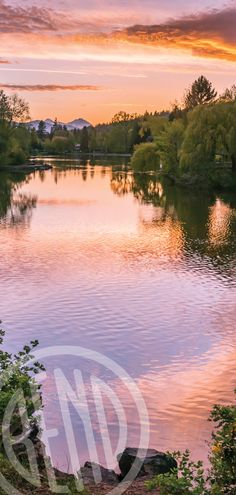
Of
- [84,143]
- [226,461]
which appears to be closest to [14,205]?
[226,461]

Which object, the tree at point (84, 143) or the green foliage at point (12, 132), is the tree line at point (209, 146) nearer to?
the green foliage at point (12, 132)

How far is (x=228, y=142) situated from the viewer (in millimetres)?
56469

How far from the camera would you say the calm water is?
11.3m

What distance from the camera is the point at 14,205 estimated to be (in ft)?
146

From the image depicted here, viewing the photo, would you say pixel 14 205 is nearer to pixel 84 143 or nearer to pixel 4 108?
pixel 4 108

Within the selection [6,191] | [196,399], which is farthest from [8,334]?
[6,191]

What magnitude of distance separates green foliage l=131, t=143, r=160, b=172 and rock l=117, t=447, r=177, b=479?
65.7m

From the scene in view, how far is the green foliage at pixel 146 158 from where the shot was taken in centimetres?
7361

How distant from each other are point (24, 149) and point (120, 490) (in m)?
96.6

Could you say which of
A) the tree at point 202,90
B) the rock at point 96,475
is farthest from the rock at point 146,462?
the tree at point 202,90

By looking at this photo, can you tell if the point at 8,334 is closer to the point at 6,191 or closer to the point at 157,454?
the point at 157,454

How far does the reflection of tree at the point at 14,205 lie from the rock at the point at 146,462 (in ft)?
87.0

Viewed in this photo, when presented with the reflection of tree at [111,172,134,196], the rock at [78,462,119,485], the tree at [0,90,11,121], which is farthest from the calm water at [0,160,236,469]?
the tree at [0,90,11,121]

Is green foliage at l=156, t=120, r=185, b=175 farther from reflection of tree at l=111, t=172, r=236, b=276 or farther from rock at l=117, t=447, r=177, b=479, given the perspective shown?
rock at l=117, t=447, r=177, b=479
